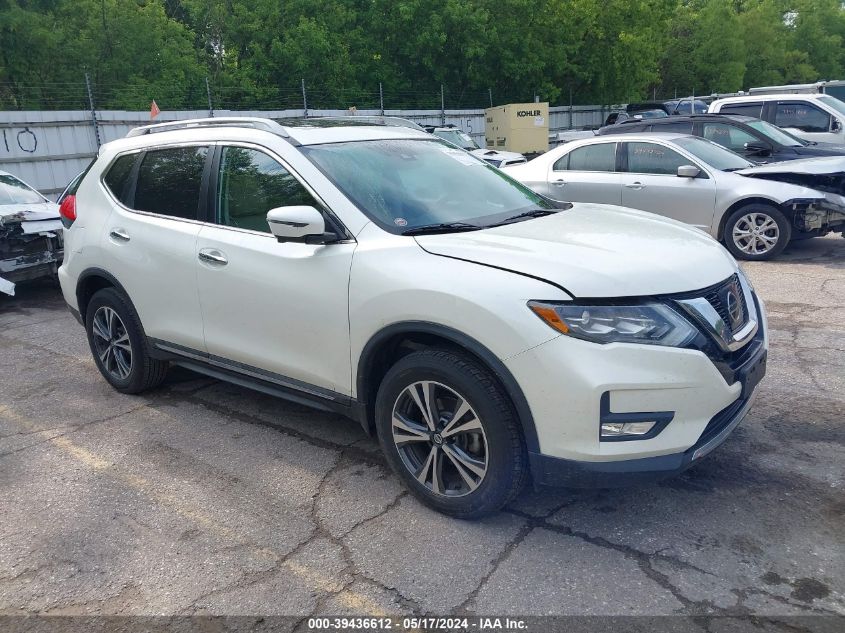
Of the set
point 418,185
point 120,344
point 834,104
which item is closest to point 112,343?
point 120,344

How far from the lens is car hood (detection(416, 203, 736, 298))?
3.05 metres

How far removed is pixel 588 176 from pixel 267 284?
6427 millimetres

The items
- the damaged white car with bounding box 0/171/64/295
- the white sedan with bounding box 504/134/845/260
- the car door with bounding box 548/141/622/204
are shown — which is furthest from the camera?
the car door with bounding box 548/141/622/204

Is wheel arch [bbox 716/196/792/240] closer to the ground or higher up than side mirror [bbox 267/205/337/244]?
closer to the ground

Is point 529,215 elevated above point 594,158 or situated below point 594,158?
below

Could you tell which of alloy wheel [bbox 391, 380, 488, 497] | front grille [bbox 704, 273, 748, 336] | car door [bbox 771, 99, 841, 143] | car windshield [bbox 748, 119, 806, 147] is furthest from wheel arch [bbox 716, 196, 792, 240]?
alloy wheel [bbox 391, 380, 488, 497]

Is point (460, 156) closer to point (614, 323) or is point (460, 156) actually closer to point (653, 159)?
point (614, 323)

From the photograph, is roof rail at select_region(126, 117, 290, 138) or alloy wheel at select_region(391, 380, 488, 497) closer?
alloy wheel at select_region(391, 380, 488, 497)

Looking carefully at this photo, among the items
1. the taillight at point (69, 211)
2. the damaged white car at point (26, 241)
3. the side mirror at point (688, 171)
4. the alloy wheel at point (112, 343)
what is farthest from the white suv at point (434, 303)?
the side mirror at point (688, 171)

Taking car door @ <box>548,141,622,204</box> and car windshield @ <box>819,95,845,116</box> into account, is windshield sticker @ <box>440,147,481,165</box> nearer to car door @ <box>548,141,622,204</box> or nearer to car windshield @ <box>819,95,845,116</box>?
car door @ <box>548,141,622,204</box>

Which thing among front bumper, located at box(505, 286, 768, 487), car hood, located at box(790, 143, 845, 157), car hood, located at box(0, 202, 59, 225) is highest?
car hood, located at box(790, 143, 845, 157)

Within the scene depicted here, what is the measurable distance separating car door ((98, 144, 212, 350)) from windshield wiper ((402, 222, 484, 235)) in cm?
151

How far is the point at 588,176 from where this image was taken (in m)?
9.39

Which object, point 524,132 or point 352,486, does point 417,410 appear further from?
point 524,132
